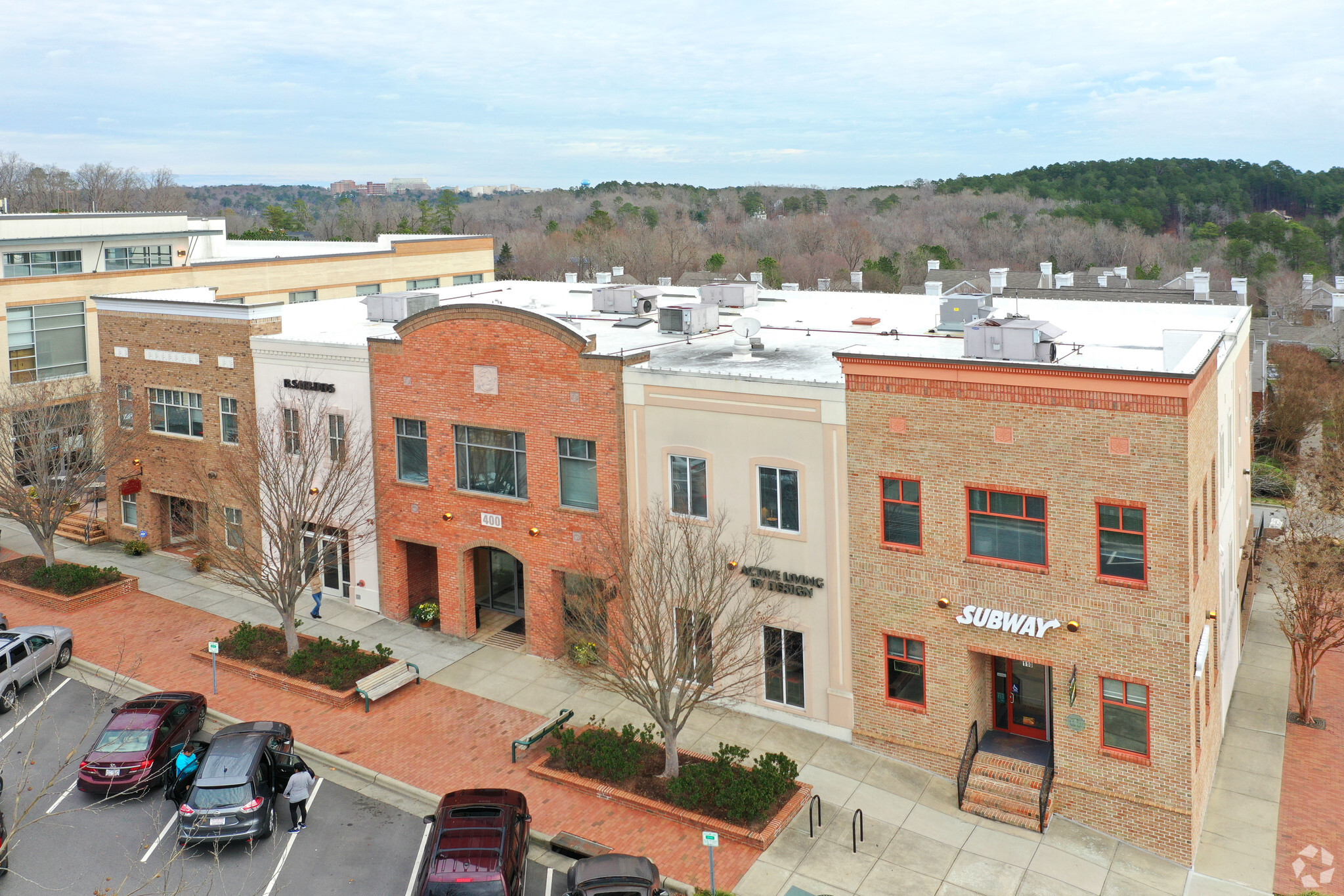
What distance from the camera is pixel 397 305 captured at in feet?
120

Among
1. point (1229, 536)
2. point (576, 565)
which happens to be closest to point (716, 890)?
point (576, 565)

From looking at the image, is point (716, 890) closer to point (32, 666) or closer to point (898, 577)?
point (898, 577)

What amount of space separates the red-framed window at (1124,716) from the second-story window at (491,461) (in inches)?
593

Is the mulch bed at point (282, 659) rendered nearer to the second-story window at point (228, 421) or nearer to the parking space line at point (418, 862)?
the parking space line at point (418, 862)

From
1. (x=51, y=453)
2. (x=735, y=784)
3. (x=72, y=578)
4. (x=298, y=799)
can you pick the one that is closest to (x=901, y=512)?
(x=735, y=784)

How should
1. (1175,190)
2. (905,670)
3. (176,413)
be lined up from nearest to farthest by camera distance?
(905,670), (176,413), (1175,190)

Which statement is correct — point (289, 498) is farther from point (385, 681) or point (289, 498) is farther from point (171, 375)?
point (171, 375)

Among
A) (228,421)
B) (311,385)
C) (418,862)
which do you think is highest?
(311,385)

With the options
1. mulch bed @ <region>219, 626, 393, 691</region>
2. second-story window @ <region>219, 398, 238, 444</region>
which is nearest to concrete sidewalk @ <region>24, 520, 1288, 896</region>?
mulch bed @ <region>219, 626, 393, 691</region>

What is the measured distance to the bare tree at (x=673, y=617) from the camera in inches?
862

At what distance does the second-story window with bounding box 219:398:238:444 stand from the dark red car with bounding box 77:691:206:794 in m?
12.6

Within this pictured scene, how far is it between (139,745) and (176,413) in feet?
55.5

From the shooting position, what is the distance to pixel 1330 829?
69.4 feet

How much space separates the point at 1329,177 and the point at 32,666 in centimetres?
18830
